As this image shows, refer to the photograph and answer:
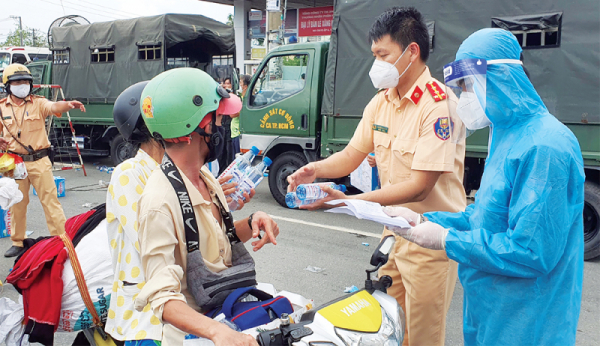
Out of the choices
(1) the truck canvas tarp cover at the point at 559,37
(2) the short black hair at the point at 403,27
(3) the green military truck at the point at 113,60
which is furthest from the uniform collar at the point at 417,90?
(3) the green military truck at the point at 113,60

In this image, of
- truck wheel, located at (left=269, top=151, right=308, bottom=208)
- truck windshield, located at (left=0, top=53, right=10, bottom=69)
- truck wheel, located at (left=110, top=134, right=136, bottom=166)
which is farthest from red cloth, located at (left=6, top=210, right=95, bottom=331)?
truck windshield, located at (left=0, top=53, right=10, bottom=69)

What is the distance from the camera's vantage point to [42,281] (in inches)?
87.5

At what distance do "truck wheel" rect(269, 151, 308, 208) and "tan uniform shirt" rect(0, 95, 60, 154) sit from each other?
336cm

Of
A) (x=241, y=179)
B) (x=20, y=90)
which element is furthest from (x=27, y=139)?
(x=241, y=179)

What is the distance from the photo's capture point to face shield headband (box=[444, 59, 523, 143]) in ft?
5.70

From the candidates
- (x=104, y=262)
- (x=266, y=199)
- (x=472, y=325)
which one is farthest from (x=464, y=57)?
(x=266, y=199)

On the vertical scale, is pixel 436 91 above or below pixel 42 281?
above

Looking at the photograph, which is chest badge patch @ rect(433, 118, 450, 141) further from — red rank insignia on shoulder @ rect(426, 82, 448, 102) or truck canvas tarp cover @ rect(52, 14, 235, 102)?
→ truck canvas tarp cover @ rect(52, 14, 235, 102)

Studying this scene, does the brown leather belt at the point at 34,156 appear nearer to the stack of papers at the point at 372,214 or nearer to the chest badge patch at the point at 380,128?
the chest badge patch at the point at 380,128

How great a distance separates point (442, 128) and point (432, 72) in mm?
3989

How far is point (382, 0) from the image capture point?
20.6ft

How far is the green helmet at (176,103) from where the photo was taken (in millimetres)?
1711

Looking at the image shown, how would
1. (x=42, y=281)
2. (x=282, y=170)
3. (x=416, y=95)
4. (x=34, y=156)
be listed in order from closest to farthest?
(x=42, y=281) → (x=416, y=95) → (x=34, y=156) → (x=282, y=170)

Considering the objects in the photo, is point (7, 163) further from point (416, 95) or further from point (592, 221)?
point (592, 221)
